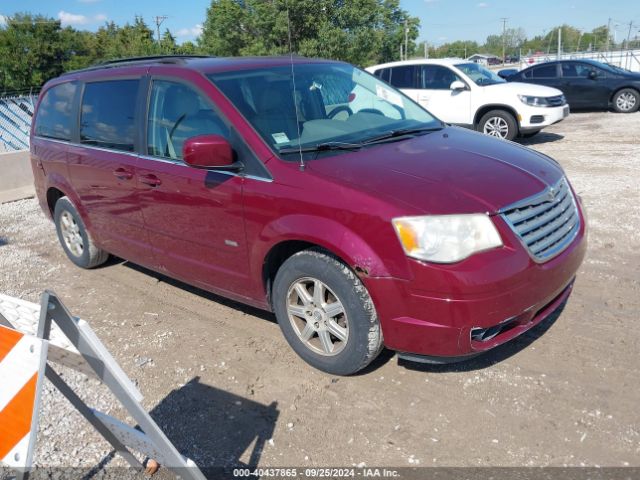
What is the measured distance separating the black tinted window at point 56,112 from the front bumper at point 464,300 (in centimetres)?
364

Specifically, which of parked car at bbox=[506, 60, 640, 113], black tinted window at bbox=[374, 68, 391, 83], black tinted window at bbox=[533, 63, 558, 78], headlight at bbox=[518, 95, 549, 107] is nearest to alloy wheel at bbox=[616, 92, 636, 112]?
parked car at bbox=[506, 60, 640, 113]

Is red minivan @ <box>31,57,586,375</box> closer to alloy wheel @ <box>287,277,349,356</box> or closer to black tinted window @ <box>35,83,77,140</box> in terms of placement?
alloy wheel @ <box>287,277,349,356</box>

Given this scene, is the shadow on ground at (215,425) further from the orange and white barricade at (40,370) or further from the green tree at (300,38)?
the green tree at (300,38)

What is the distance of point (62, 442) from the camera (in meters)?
3.02

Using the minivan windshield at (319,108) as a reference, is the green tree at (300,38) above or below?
above

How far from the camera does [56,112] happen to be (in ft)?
17.4

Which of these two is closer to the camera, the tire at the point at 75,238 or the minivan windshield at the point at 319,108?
the minivan windshield at the point at 319,108

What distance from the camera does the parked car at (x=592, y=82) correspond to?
14.6 m

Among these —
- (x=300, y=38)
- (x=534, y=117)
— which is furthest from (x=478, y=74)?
(x=300, y=38)

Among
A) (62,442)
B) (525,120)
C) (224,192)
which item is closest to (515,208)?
(224,192)

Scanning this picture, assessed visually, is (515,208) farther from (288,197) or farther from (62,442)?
(62,442)

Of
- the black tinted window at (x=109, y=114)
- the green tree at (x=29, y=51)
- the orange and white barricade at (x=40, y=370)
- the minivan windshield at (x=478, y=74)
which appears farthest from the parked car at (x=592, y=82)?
the green tree at (x=29, y=51)

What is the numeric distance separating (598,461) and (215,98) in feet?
9.75

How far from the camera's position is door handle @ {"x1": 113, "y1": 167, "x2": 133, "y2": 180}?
13.8 feet
